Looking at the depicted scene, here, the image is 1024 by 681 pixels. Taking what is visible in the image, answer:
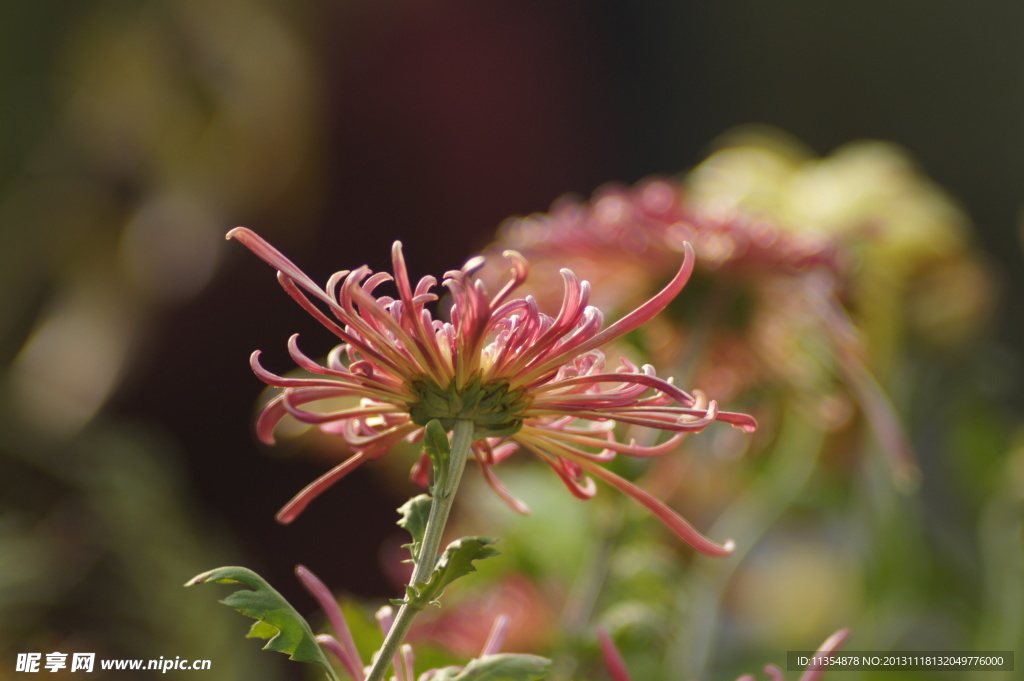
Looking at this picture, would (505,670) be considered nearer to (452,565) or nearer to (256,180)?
(452,565)

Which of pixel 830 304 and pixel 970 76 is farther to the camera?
pixel 970 76

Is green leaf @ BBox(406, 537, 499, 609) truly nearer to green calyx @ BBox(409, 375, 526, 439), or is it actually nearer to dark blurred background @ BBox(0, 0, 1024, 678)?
green calyx @ BBox(409, 375, 526, 439)

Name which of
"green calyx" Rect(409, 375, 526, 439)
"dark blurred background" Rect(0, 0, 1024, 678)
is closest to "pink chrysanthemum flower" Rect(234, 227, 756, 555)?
"green calyx" Rect(409, 375, 526, 439)

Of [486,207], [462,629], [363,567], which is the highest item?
[486,207]

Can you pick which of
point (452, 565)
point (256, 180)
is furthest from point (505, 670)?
point (256, 180)

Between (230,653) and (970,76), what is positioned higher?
(970,76)

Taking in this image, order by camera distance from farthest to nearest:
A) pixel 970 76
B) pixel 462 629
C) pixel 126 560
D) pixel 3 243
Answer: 1. pixel 970 76
2. pixel 3 243
3. pixel 126 560
4. pixel 462 629

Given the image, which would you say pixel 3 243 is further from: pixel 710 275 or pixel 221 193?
pixel 710 275

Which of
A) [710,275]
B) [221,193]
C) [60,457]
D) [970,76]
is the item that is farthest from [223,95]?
[970,76]
